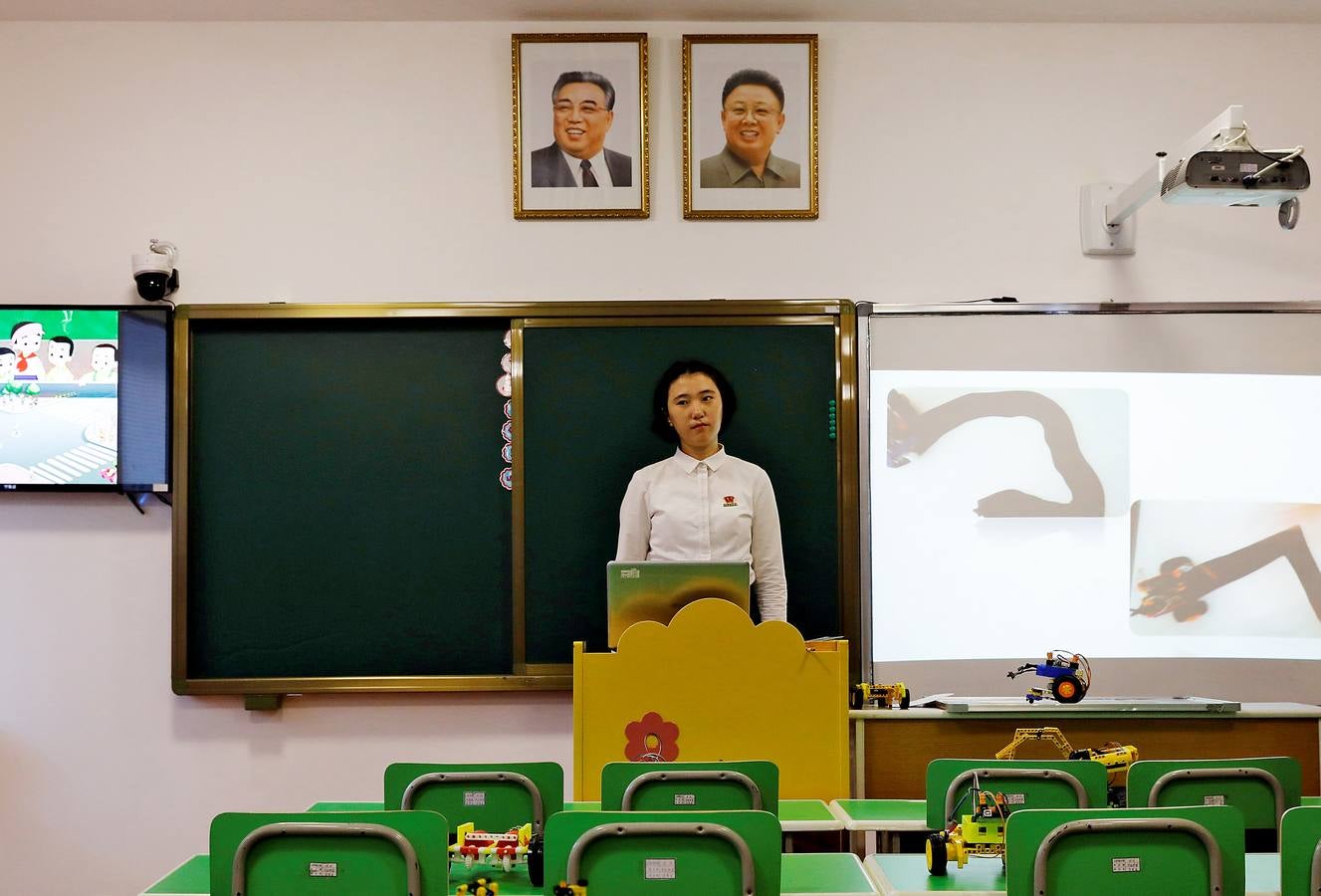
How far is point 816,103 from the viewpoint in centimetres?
423

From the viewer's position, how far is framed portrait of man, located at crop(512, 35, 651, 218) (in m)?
4.20

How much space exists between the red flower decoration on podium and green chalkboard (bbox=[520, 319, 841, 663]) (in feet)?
2.98

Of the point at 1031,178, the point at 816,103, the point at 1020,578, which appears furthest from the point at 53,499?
the point at 1031,178

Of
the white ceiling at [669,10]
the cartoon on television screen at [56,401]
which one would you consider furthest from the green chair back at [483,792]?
the white ceiling at [669,10]

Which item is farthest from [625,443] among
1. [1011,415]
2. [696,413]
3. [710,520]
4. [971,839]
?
[971,839]

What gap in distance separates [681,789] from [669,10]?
2.93 metres

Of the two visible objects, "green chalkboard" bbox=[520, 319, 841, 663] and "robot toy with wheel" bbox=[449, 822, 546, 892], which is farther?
"green chalkboard" bbox=[520, 319, 841, 663]

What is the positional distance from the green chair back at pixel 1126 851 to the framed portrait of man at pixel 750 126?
2685 millimetres

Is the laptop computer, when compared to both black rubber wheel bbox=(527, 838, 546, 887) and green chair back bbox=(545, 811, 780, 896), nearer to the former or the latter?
black rubber wheel bbox=(527, 838, 546, 887)

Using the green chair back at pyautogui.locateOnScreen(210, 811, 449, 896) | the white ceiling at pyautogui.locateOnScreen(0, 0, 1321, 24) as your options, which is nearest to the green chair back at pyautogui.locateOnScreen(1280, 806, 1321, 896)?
the green chair back at pyautogui.locateOnScreen(210, 811, 449, 896)

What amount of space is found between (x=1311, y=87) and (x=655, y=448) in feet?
9.46

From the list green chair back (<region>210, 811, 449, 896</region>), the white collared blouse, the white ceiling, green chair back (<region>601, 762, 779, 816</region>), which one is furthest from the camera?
the white ceiling

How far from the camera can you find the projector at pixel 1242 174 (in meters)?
3.45

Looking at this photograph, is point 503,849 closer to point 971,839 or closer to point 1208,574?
point 971,839
